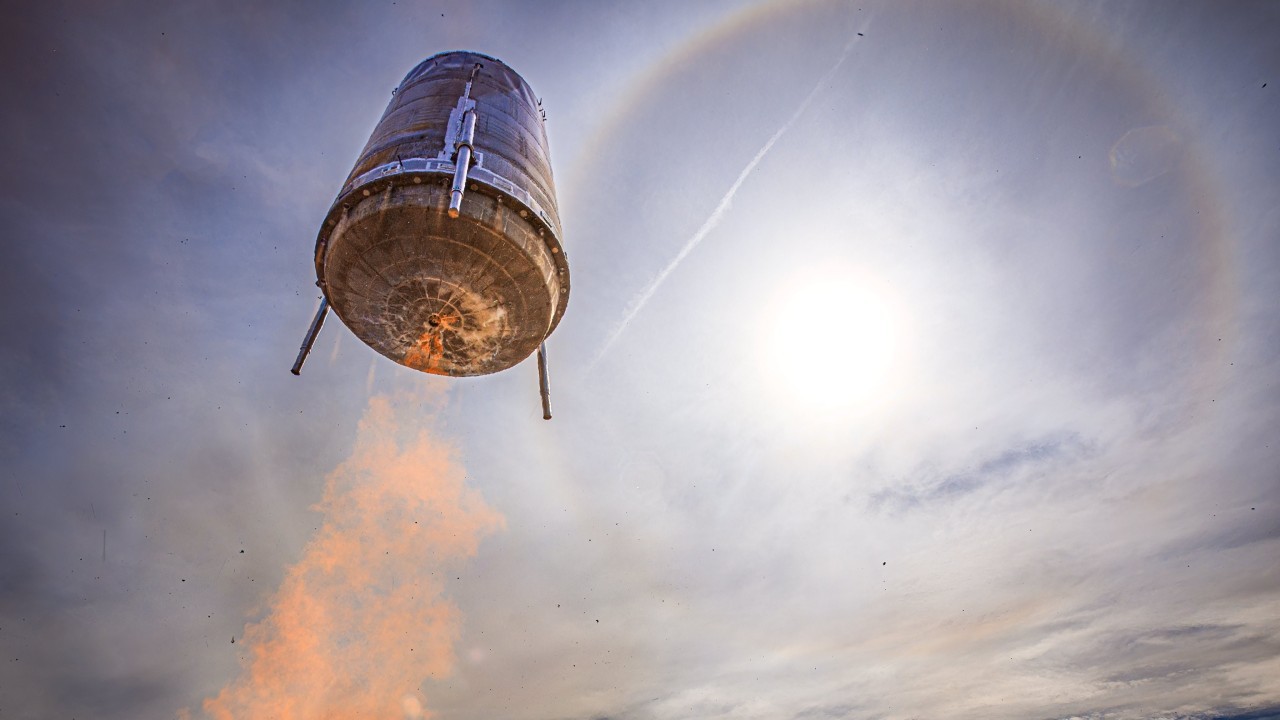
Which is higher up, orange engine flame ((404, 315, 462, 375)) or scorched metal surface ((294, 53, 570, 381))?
scorched metal surface ((294, 53, 570, 381))

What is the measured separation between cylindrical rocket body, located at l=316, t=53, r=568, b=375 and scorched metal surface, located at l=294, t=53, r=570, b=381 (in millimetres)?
23

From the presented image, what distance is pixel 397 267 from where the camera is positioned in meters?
9.37

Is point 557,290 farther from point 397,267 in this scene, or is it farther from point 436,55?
point 436,55

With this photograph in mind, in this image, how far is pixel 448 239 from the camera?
900cm

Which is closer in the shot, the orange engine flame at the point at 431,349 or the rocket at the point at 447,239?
the rocket at the point at 447,239

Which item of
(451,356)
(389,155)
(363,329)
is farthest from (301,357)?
(389,155)

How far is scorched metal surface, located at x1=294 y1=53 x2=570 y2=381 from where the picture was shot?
29.4ft

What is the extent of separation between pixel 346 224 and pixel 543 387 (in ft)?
18.2

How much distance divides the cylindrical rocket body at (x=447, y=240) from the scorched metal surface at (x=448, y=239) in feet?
0.08

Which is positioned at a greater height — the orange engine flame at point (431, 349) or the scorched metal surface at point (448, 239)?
the scorched metal surface at point (448, 239)

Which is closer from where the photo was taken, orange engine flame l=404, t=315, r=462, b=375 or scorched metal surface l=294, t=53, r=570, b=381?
scorched metal surface l=294, t=53, r=570, b=381

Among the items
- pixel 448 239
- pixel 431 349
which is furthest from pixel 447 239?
pixel 431 349

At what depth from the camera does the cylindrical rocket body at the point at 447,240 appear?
8977 mm

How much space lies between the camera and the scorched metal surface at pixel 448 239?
8.96 metres
